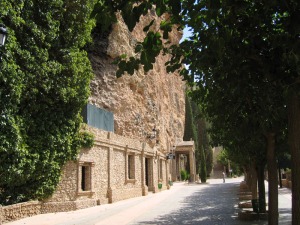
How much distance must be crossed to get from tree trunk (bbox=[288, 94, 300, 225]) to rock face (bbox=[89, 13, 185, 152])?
22916 millimetres

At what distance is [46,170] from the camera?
55.8ft

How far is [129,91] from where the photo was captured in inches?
1318

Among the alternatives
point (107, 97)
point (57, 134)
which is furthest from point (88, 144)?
point (107, 97)

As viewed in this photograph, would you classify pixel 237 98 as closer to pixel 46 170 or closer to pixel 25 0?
pixel 46 170

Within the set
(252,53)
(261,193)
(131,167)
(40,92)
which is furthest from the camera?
(131,167)

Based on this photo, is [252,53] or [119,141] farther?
[119,141]

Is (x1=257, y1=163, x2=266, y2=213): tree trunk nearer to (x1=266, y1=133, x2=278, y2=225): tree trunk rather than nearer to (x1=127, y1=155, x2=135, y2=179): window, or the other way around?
(x1=266, y1=133, x2=278, y2=225): tree trunk

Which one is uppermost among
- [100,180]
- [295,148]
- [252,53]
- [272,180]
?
[252,53]

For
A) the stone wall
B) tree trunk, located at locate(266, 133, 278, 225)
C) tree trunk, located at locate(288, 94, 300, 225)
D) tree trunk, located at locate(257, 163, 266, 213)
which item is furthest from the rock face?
tree trunk, located at locate(288, 94, 300, 225)

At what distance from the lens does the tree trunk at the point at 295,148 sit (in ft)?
17.9

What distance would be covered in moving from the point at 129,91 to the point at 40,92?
1639 centimetres

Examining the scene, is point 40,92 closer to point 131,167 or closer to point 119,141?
point 119,141

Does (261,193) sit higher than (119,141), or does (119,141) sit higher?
(119,141)

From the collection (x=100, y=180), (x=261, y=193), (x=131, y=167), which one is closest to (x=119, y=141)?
(x=131, y=167)
